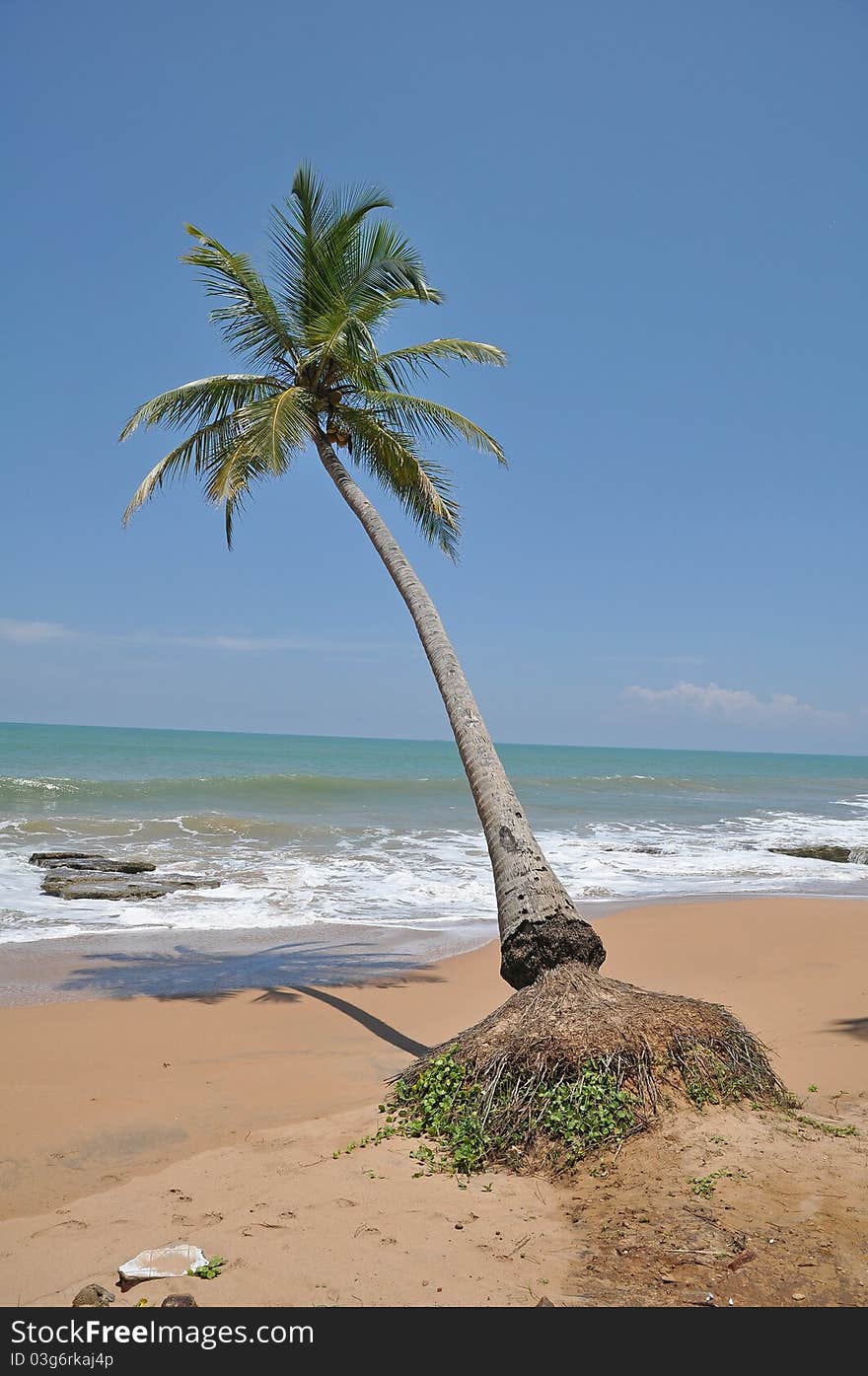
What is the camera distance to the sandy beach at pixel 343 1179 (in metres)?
3.57

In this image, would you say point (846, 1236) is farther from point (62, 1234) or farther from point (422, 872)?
point (422, 872)

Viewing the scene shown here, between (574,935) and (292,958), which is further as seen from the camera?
(292,958)

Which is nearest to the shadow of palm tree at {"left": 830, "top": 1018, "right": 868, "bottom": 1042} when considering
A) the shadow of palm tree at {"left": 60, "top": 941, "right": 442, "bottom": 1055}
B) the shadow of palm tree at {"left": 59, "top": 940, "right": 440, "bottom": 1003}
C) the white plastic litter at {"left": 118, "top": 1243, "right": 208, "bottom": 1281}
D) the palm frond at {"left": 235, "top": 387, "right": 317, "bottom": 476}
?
the shadow of palm tree at {"left": 60, "top": 941, "right": 442, "bottom": 1055}

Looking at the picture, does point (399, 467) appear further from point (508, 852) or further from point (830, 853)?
point (830, 853)

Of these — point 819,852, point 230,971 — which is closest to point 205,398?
point 230,971

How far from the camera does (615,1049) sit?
5.18 metres

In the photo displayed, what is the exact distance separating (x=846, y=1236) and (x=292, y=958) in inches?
309

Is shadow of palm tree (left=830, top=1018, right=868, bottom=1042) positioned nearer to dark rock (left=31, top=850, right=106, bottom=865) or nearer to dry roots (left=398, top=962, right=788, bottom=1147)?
dry roots (left=398, top=962, right=788, bottom=1147)

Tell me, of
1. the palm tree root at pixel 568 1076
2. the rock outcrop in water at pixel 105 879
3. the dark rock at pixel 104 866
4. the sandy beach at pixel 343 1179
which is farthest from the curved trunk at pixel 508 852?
the dark rock at pixel 104 866

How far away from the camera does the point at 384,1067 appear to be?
7137 millimetres

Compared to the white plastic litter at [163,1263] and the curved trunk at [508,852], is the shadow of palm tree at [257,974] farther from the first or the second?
the white plastic litter at [163,1263]

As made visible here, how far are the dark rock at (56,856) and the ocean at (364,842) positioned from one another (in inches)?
25.7

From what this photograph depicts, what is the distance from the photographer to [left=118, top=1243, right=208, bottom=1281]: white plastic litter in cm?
357

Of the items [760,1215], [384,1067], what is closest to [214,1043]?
[384,1067]
